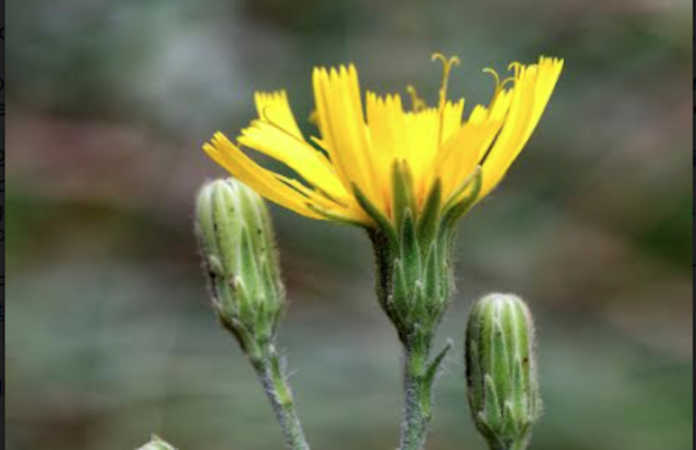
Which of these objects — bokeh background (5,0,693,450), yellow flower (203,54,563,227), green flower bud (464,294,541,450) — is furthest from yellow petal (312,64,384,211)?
bokeh background (5,0,693,450)

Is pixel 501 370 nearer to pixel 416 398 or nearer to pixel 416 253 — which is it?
pixel 416 398

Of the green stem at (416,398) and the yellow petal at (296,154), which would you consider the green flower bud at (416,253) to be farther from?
the yellow petal at (296,154)

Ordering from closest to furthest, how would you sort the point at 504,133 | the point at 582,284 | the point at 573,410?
1. the point at 504,133
2. the point at 573,410
3. the point at 582,284

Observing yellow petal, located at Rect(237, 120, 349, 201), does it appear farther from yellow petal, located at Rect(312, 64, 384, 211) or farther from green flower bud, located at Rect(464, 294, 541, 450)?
green flower bud, located at Rect(464, 294, 541, 450)

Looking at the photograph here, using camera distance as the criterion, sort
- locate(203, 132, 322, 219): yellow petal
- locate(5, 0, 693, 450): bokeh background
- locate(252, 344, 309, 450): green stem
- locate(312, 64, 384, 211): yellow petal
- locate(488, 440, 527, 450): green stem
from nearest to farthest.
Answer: locate(312, 64, 384, 211): yellow petal < locate(203, 132, 322, 219): yellow petal < locate(252, 344, 309, 450): green stem < locate(488, 440, 527, 450): green stem < locate(5, 0, 693, 450): bokeh background

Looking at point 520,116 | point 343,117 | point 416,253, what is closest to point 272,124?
point 343,117

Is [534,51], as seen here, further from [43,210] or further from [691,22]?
[43,210]

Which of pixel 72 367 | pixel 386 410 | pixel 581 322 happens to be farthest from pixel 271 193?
pixel 581 322
